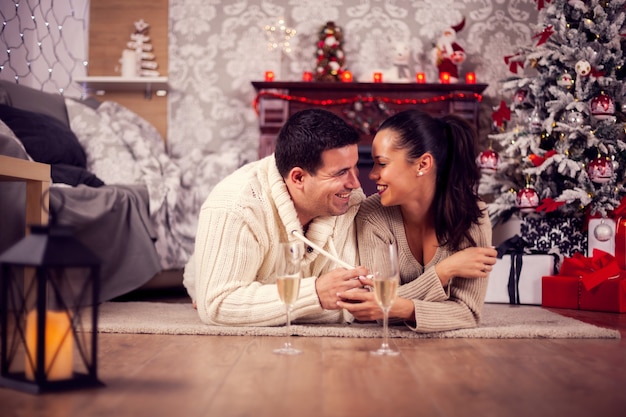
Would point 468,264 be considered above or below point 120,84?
below

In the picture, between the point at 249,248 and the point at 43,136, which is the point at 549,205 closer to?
the point at 249,248

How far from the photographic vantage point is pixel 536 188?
3660 mm

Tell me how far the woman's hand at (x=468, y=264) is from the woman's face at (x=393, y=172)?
0.24 m

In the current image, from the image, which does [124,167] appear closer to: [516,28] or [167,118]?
[167,118]

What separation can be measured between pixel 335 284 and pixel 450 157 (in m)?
0.58

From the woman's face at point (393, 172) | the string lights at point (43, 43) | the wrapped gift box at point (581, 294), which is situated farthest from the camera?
the string lights at point (43, 43)

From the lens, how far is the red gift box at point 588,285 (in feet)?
10.2

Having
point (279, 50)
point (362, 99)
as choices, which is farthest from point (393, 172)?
point (279, 50)

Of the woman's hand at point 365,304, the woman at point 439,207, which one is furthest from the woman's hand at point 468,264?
the woman's hand at point 365,304

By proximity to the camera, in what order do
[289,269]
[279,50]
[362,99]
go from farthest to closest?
[279,50]
[362,99]
[289,269]

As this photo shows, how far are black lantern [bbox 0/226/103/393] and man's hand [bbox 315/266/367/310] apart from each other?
2.56ft

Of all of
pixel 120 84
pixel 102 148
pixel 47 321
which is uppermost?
Answer: pixel 120 84

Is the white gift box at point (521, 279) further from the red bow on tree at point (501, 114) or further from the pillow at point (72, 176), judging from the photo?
the pillow at point (72, 176)

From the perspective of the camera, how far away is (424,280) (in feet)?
6.84
